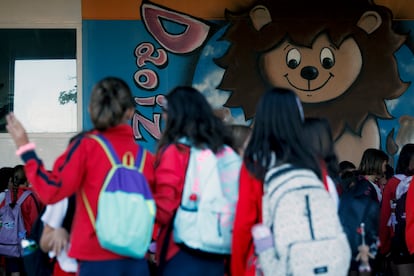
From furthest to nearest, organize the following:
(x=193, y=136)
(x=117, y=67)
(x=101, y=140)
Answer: (x=117, y=67) < (x=193, y=136) < (x=101, y=140)

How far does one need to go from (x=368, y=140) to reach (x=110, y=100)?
20.3ft

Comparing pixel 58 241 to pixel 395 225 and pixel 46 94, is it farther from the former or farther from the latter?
pixel 46 94

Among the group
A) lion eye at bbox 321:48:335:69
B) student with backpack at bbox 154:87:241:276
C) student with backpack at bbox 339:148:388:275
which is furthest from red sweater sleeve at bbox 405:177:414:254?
lion eye at bbox 321:48:335:69

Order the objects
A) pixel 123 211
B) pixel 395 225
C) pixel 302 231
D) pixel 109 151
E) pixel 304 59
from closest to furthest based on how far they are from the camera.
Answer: pixel 302 231 < pixel 123 211 < pixel 109 151 < pixel 395 225 < pixel 304 59

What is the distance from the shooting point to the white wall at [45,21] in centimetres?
912

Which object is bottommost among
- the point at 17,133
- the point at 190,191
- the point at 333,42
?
the point at 190,191

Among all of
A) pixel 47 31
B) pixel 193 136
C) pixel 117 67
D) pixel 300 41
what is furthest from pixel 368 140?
pixel 193 136

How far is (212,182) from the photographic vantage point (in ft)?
11.7

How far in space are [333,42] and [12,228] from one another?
16.2ft

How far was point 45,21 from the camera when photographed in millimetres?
9273

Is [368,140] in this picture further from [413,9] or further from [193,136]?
[193,136]

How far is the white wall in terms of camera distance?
912cm

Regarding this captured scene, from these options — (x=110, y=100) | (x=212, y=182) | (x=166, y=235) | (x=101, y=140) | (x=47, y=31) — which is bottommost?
(x=166, y=235)

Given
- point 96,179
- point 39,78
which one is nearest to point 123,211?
point 96,179
